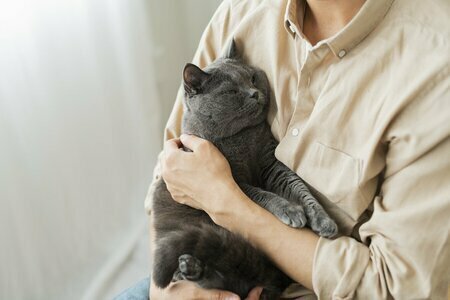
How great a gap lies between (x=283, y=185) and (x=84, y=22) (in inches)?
36.3

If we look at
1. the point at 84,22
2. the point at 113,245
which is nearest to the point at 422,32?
the point at 84,22

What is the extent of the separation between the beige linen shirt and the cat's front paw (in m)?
0.06

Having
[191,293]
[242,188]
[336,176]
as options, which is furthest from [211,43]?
[191,293]

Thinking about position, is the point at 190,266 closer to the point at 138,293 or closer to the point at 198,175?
the point at 198,175

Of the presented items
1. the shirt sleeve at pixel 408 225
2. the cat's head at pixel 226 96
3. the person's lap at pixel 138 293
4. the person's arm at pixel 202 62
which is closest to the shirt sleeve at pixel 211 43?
the person's arm at pixel 202 62

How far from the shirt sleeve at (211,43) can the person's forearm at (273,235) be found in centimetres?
36

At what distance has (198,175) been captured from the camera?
114cm

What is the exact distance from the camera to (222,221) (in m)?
1.07

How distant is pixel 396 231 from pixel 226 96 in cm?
51

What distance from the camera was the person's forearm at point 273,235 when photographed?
981 millimetres

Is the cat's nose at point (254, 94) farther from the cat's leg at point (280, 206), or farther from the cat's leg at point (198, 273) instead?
the cat's leg at point (198, 273)

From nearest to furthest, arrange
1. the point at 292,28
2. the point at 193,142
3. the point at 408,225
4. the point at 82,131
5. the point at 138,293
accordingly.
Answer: the point at 408,225
the point at 292,28
the point at 193,142
the point at 138,293
the point at 82,131

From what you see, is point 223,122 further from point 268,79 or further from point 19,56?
point 19,56

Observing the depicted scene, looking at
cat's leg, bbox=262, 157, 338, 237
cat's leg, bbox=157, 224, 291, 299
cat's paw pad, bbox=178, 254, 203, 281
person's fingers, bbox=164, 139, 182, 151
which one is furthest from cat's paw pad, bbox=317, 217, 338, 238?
person's fingers, bbox=164, 139, 182, 151
